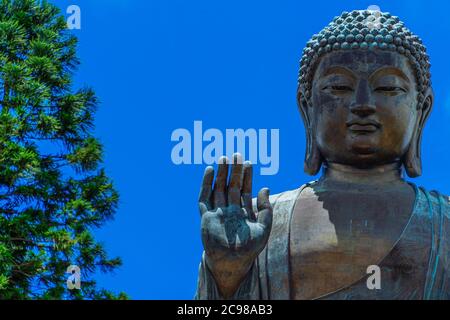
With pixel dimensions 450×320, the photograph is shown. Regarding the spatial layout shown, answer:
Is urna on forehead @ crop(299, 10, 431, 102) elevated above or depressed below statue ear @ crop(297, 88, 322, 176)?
above

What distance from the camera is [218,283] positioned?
12.2 metres

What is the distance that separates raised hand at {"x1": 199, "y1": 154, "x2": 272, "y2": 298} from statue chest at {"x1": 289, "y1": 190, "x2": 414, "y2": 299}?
0.54m

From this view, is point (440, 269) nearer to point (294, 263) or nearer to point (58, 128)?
point (294, 263)

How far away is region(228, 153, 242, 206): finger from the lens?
1223 centimetres

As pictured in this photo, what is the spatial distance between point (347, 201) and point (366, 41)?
139 cm

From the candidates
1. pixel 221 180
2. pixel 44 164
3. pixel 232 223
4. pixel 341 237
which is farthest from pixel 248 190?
pixel 44 164

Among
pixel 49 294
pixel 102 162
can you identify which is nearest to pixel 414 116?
pixel 49 294

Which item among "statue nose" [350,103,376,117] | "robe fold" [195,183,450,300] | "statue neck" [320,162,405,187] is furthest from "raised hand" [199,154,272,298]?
"statue nose" [350,103,376,117]

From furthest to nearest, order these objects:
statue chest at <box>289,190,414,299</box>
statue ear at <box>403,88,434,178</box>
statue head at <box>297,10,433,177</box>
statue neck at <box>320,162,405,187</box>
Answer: statue ear at <box>403,88,434,178</box>
statue neck at <box>320,162,405,187</box>
statue head at <box>297,10,433,177</box>
statue chest at <box>289,190,414,299</box>

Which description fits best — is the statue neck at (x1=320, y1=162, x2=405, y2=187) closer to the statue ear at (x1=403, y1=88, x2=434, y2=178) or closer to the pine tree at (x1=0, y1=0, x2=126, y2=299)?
the statue ear at (x1=403, y1=88, x2=434, y2=178)

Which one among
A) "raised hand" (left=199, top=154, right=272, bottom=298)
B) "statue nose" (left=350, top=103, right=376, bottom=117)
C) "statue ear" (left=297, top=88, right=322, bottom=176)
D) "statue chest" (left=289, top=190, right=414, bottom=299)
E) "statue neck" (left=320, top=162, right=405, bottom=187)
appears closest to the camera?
"raised hand" (left=199, top=154, right=272, bottom=298)

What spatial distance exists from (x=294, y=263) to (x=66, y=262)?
11.8m
